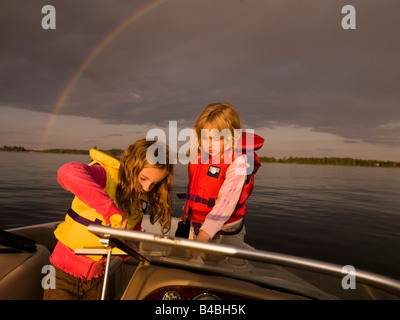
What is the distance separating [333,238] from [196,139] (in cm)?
742

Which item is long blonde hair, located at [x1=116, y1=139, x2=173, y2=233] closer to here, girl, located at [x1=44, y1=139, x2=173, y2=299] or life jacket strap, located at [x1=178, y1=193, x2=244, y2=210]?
girl, located at [x1=44, y1=139, x2=173, y2=299]

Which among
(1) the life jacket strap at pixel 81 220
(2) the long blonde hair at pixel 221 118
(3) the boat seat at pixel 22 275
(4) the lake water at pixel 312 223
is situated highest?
(2) the long blonde hair at pixel 221 118

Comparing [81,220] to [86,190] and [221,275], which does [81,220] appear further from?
[221,275]

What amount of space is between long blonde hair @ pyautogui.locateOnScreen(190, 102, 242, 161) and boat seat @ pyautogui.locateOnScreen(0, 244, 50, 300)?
1889mm

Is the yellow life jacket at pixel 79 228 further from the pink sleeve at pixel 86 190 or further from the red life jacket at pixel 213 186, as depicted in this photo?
the red life jacket at pixel 213 186

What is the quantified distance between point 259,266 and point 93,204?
3.47ft

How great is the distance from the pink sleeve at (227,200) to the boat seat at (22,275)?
57.7 inches

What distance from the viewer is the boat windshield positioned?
1.10 meters

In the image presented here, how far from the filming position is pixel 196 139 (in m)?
2.76

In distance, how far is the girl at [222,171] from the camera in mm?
2369

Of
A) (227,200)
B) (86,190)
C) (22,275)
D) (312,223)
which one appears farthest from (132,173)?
(312,223)

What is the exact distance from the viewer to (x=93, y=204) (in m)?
1.55

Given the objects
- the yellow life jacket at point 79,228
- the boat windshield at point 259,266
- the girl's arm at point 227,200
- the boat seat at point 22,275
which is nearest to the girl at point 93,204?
the yellow life jacket at point 79,228
